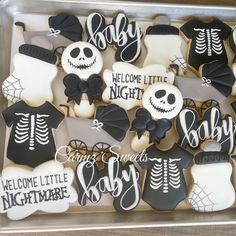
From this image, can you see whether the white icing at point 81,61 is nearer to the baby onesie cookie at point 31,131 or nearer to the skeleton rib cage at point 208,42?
the baby onesie cookie at point 31,131

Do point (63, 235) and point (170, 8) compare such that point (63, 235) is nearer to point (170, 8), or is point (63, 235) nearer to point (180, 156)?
point (180, 156)

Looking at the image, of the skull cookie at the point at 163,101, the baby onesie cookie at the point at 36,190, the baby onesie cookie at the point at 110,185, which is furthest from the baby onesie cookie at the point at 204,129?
the baby onesie cookie at the point at 36,190

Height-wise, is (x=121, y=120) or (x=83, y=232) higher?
(x=121, y=120)

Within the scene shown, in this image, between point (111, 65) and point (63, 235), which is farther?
point (111, 65)

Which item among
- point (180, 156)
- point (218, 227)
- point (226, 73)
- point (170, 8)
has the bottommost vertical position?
point (218, 227)

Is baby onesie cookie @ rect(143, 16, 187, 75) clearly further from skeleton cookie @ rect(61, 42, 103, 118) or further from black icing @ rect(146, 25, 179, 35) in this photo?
skeleton cookie @ rect(61, 42, 103, 118)

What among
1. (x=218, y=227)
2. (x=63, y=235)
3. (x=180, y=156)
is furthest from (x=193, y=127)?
(x=63, y=235)

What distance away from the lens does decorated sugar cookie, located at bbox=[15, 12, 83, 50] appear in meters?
0.81

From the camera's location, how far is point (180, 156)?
0.74 metres

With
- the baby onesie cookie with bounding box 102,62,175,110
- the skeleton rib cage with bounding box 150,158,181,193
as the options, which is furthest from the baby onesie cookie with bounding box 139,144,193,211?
the baby onesie cookie with bounding box 102,62,175,110

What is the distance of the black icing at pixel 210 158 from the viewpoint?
737 mm

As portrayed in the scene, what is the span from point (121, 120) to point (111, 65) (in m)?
0.14

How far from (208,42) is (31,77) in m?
0.38

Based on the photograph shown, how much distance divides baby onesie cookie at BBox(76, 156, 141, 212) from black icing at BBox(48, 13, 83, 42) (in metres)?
0.27
